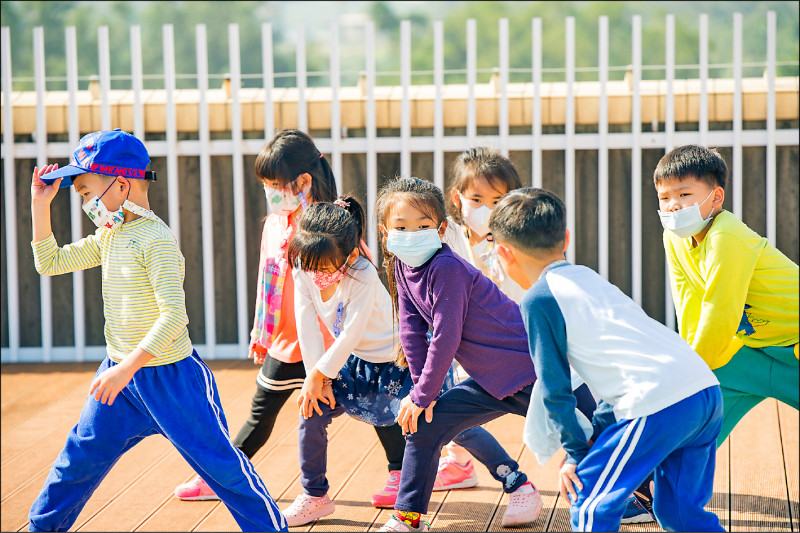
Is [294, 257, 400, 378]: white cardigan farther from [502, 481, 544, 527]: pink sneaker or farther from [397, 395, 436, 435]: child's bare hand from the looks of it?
[502, 481, 544, 527]: pink sneaker

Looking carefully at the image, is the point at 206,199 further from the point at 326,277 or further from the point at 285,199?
the point at 326,277

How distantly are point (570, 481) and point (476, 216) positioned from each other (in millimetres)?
1606

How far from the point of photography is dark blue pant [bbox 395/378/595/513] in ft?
10.3

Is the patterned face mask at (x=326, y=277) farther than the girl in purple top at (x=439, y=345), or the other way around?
the patterned face mask at (x=326, y=277)

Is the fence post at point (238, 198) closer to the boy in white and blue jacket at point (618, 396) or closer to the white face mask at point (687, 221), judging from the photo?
the white face mask at point (687, 221)

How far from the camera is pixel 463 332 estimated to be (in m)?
3.15

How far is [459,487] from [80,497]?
1.53 m

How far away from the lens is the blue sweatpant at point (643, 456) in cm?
248

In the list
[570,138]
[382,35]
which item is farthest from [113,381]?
[382,35]

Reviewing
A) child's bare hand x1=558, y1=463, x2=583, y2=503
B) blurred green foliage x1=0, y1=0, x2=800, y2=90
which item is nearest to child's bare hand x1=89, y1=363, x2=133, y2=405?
child's bare hand x1=558, y1=463, x2=583, y2=503

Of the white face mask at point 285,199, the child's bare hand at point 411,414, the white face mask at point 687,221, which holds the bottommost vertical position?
the child's bare hand at point 411,414

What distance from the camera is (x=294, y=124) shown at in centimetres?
637

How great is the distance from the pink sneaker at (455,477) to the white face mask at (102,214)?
5.46 ft

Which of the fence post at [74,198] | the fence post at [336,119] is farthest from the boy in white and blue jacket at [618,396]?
the fence post at [74,198]
